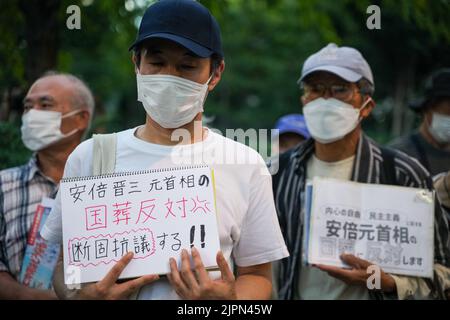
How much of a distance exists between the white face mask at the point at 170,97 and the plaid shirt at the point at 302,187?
1.24 meters

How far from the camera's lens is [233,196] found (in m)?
2.29

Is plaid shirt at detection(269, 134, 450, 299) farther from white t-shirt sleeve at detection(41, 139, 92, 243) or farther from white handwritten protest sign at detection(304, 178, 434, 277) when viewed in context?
white t-shirt sleeve at detection(41, 139, 92, 243)

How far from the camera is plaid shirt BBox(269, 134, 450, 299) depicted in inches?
129

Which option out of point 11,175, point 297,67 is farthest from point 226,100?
point 11,175

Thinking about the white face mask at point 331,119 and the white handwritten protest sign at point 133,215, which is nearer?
the white handwritten protest sign at point 133,215

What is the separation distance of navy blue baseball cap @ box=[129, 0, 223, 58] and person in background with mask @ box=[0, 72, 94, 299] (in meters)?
1.48

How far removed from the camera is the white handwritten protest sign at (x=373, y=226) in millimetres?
3164

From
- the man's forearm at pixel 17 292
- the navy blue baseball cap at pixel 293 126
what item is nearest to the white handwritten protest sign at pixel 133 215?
the man's forearm at pixel 17 292

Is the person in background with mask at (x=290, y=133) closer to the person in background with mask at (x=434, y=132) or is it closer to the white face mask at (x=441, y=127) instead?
the person in background with mask at (x=434, y=132)

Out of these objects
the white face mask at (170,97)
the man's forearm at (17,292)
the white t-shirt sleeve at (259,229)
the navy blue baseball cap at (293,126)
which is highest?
the navy blue baseball cap at (293,126)

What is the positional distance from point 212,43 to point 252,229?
746mm

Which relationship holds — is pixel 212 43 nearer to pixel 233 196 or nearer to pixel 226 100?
pixel 233 196

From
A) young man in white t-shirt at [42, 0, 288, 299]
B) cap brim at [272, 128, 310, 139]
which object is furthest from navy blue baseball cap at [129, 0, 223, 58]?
cap brim at [272, 128, 310, 139]

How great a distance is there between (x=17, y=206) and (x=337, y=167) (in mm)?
1878
